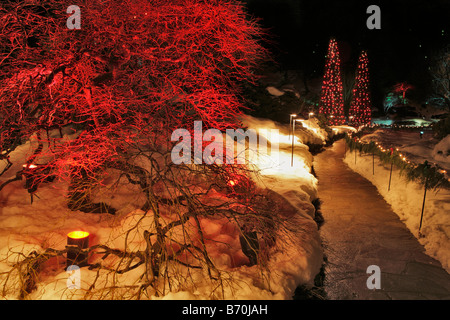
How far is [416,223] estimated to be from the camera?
6797 mm

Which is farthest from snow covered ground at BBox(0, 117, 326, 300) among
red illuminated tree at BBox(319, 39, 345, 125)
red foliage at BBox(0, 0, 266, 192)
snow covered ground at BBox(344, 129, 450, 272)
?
red illuminated tree at BBox(319, 39, 345, 125)

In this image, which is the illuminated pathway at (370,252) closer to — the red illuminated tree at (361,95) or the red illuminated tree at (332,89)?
the red illuminated tree at (332,89)

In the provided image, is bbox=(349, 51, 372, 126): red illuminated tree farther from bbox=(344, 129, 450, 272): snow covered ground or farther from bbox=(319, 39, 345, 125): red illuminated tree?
bbox=(344, 129, 450, 272): snow covered ground

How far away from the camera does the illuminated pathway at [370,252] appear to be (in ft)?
15.6

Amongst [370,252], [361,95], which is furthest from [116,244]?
[361,95]

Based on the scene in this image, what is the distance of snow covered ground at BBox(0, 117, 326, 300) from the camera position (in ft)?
12.0

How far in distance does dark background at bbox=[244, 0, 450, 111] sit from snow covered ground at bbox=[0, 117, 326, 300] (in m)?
24.2

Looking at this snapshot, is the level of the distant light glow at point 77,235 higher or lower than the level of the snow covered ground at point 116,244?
higher

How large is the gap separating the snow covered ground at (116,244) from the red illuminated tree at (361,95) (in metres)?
18.5

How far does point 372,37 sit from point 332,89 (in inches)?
463

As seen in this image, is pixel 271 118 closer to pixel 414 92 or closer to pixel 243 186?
pixel 243 186

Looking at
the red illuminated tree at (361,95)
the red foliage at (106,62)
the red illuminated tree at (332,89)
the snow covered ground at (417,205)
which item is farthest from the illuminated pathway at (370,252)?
the red illuminated tree at (361,95)

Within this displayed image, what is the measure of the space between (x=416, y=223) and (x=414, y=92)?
29.6 m
